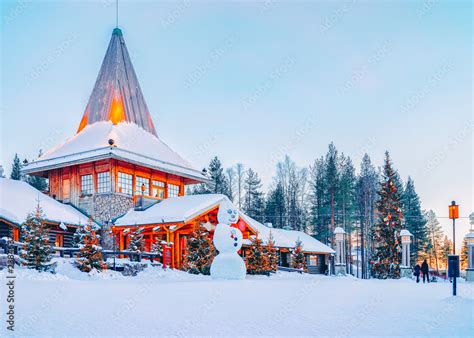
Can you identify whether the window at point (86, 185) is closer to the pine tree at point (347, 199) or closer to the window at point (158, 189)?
the window at point (158, 189)

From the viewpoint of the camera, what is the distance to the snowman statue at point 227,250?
55.5 feet

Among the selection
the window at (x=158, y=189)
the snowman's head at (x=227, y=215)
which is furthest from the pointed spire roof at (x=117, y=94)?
the snowman's head at (x=227, y=215)

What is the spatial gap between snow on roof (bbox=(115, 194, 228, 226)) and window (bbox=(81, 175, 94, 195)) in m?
2.70

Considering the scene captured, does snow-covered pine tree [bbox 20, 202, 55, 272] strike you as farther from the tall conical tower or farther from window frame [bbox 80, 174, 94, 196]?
window frame [bbox 80, 174, 94, 196]

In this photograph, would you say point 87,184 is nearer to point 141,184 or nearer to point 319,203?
point 141,184

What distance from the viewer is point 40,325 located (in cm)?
845

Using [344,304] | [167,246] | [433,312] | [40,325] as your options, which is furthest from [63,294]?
[167,246]

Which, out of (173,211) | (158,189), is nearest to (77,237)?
(173,211)

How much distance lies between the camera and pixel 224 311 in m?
10.2

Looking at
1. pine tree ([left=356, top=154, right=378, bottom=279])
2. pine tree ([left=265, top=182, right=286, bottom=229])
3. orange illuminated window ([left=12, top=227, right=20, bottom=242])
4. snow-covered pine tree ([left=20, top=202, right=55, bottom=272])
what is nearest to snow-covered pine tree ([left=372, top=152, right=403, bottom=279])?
pine tree ([left=356, top=154, right=378, bottom=279])

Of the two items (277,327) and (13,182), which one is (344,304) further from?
(13,182)

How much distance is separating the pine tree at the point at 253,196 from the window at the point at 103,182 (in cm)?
2659

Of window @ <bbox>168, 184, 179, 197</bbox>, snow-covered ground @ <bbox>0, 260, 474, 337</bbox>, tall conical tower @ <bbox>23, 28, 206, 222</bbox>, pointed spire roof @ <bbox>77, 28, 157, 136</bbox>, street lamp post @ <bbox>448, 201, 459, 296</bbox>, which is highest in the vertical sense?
pointed spire roof @ <bbox>77, 28, 157, 136</bbox>

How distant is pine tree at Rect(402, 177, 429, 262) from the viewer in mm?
52281
